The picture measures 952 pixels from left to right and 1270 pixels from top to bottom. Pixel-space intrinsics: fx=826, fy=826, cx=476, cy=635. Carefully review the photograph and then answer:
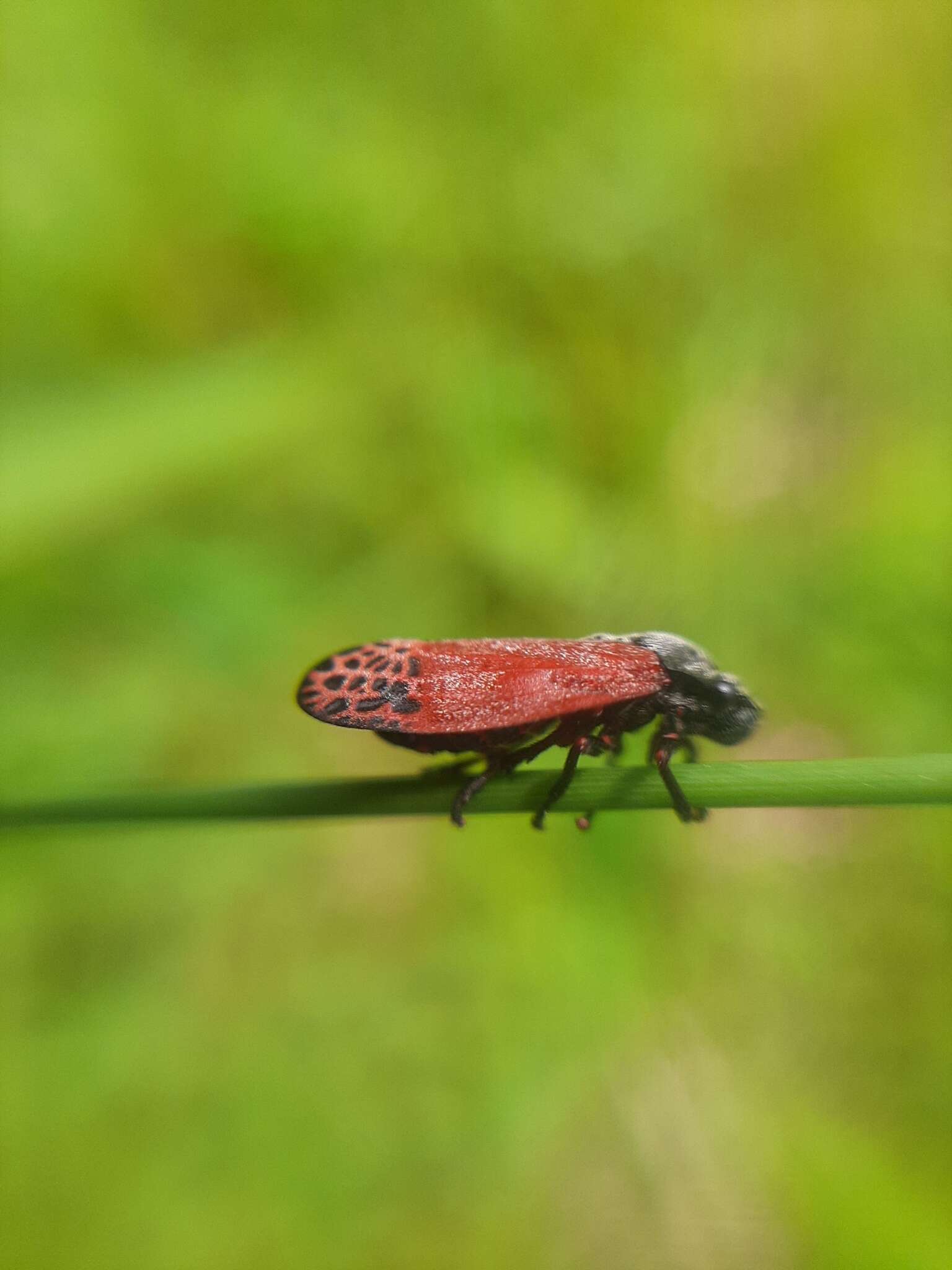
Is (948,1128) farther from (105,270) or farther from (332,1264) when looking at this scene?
(105,270)

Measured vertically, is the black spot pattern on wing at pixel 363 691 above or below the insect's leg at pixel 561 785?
above

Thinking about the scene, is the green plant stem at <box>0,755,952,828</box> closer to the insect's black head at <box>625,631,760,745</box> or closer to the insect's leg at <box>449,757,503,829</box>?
the insect's leg at <box>449,757,503,829</box>

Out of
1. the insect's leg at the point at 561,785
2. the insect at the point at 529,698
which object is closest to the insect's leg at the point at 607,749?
the insect at the point at 529,698

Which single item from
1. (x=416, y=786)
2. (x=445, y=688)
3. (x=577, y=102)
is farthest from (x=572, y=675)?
(x=577, y=102)

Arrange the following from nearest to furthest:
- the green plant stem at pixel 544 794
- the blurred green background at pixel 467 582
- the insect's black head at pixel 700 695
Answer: the green plant stem at pixel 544 794
the insect's black head at pixel 700 695
the blurred green background at pixel 467 582

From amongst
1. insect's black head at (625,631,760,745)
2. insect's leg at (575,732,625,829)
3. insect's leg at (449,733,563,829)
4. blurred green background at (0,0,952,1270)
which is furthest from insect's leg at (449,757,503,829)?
blurred green background at (0,0,952,1270)

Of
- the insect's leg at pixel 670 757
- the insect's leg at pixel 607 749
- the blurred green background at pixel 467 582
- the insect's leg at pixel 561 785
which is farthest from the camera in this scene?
the blurred green background at pixel 467 582

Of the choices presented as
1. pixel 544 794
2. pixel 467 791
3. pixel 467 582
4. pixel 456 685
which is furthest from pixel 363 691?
pixel 467 582

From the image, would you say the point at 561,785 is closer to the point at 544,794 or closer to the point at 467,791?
the point at 544,794

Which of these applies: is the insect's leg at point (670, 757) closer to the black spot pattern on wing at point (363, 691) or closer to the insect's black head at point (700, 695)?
the insect's black head at point (700, 695)
